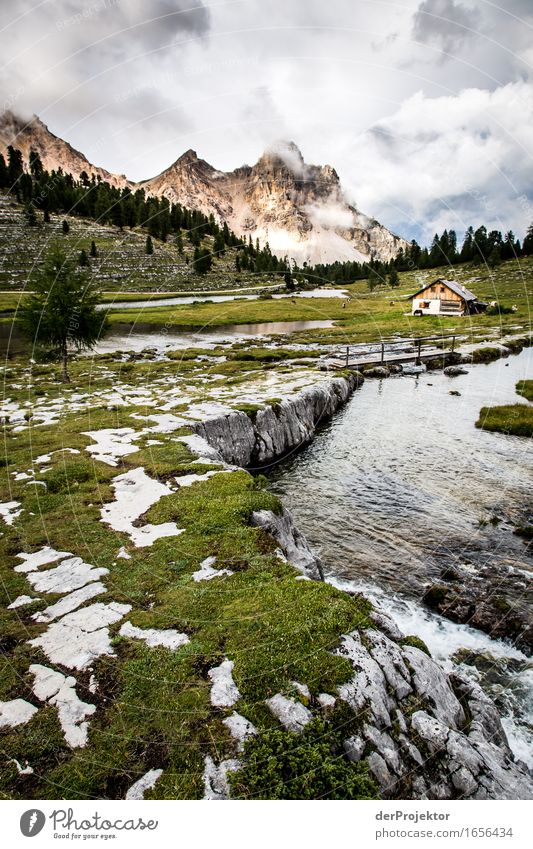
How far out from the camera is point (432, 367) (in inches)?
1980

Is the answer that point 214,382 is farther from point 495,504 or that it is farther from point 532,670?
point 532,670

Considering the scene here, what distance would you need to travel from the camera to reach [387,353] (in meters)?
53.6

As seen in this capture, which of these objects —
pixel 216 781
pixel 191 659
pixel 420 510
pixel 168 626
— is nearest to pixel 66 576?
pixel 168 626

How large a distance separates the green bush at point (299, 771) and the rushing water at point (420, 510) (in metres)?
4.58

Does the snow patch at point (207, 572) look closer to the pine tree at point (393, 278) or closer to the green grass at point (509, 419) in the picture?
→ the green grass at point (509, 419)

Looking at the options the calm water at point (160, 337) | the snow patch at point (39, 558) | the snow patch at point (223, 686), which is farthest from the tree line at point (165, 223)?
the snow patch at point (223, 686)

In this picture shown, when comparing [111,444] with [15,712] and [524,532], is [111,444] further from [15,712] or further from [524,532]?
[524,532]

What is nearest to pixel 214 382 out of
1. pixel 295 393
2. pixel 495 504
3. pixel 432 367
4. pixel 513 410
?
pixel 295 393

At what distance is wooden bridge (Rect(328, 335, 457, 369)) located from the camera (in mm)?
46719

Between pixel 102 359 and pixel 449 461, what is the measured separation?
3501 centimetres

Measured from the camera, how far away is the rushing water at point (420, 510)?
11.5m

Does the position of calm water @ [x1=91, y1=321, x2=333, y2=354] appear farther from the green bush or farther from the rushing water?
the green bush

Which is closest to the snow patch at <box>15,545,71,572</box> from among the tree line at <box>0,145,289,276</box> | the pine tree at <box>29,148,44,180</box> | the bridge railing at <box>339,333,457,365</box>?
the bridge railing at <box>339,333,457,365</box>

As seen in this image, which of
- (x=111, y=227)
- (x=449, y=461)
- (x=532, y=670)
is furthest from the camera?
(x=111, y=227)
